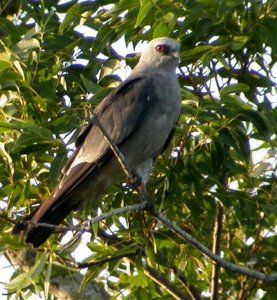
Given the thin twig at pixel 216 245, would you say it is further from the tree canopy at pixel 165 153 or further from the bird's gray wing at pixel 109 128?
the bird's gray wing at pixel 109 128

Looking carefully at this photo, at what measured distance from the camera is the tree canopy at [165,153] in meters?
4.53

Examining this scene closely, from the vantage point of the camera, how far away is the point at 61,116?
4.85 metres

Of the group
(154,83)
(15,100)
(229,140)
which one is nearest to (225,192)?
(229,140)

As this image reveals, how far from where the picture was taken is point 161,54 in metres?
5.16

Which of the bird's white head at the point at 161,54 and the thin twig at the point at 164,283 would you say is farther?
the thin twig at the point at 164,283

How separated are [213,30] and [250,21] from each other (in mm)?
188

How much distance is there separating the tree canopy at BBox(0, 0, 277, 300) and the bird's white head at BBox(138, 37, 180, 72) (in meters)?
0.07

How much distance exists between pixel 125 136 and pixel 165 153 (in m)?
0.25

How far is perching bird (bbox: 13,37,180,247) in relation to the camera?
4801 millimetres

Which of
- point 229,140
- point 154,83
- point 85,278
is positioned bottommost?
point 85,278

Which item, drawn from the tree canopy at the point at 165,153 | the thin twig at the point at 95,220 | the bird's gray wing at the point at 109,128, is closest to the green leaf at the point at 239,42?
the tree canopy at the point at 165,153

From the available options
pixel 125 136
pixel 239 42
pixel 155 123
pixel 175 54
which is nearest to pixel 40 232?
pixel 125 136

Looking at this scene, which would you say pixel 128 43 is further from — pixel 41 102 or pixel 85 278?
pixel 85 278

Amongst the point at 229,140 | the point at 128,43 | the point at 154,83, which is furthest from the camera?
the point at 154,83
